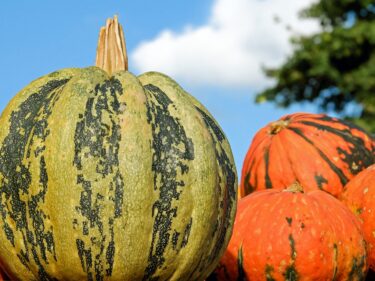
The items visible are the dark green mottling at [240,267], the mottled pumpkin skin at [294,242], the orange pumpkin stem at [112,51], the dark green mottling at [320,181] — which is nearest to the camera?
the orange pumpkin stem at [112,51]

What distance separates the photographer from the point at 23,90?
2.53 meters

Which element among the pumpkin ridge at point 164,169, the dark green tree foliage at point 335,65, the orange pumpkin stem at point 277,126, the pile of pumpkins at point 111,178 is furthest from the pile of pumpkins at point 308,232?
the dark green tree foliage at point 335,65

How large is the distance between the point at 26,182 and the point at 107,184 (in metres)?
0.29

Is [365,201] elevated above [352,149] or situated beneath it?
situated beneath

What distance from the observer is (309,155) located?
3.93m

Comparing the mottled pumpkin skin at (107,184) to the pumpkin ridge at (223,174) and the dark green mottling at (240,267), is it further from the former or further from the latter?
the dark green mottling at (240,267)

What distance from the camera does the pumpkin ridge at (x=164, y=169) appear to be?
2271mm

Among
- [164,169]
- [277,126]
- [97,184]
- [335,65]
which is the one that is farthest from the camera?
[335,65]

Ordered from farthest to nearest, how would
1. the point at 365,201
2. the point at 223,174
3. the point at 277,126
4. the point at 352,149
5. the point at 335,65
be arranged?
the point at 335,65
the point at 277,126
the point at 352,149
the point at 365,201
the point at 223,174

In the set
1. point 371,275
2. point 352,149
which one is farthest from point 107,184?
point 352,149

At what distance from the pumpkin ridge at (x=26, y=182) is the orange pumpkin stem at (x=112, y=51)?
277mm

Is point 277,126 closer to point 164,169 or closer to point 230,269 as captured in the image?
point 230,269

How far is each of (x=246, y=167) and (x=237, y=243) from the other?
3.76 feet

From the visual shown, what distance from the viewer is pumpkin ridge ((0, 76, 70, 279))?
7.47 ft
